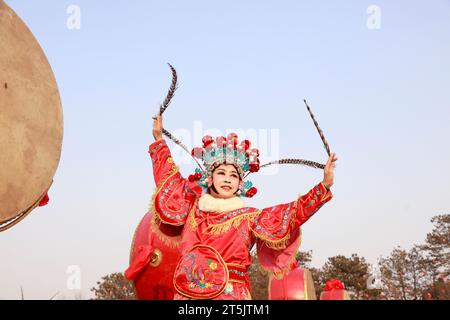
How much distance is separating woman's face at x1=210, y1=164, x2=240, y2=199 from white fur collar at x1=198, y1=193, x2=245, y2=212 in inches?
2.2

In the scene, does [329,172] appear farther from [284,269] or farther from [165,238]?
[165,238]

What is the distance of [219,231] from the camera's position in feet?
16.4

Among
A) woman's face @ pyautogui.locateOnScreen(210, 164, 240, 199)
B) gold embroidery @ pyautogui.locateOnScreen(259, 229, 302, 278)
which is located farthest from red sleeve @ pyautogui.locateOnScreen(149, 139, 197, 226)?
gold embroidery @ pyautogui.locateOnScreen(259, 229, 302, 278)


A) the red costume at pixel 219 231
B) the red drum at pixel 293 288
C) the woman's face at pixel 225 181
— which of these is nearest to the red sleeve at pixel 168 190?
the red costume at pixel 219 231

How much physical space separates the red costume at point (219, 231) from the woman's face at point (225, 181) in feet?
0.25

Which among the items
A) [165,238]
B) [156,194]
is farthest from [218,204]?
[165,238]

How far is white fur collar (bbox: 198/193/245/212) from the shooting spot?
16.8ft

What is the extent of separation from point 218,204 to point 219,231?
0.83 feet

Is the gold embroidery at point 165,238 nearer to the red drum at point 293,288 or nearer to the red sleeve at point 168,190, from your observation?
the red sleeve at point 168,190

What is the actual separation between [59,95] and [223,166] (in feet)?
5.05

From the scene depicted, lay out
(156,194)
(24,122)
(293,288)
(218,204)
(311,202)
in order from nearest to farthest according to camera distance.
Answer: (24,122) < (311,202) < (218,204) < (156,194) < (293,288)

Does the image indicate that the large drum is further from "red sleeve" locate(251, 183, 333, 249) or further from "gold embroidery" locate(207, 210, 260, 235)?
"red sleeve" locate(251, 183, 333, 249)

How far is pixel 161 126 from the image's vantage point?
5.39 metres
